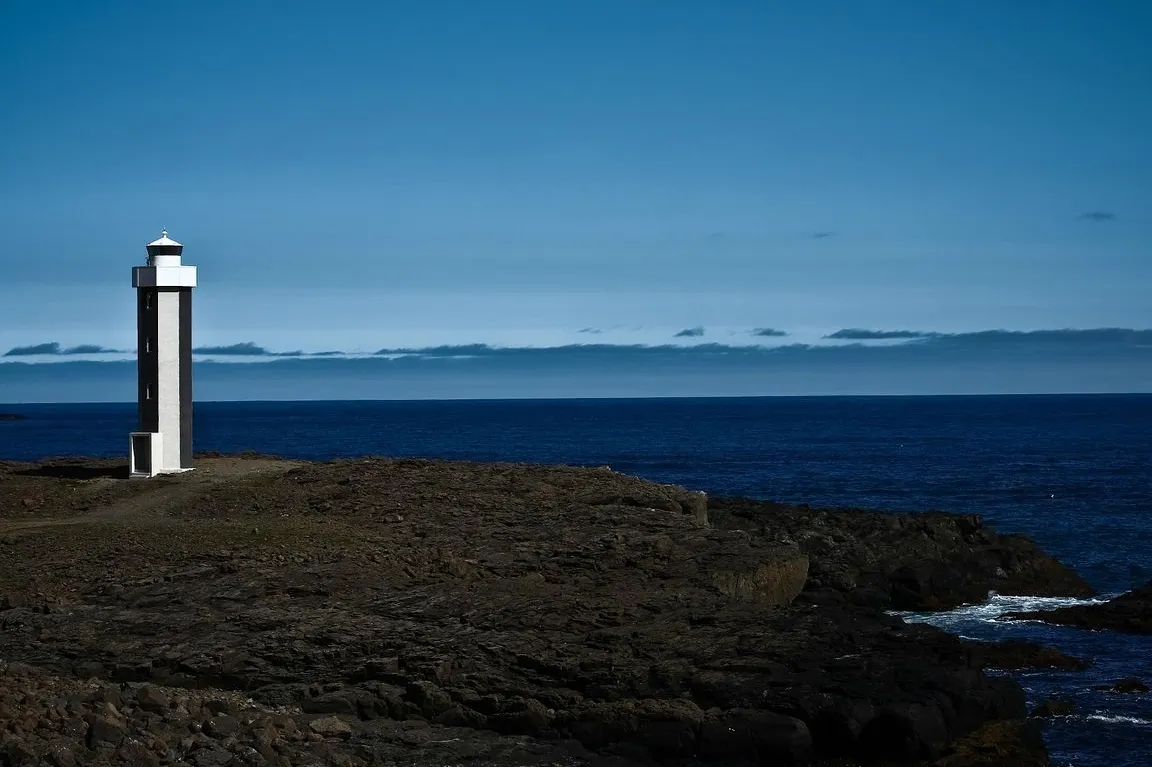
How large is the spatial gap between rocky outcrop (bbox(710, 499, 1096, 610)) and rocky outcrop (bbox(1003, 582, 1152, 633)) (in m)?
3.03

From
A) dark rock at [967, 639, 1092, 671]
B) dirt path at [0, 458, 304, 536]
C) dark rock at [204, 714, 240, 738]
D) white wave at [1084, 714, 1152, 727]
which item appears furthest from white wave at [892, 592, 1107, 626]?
dark rock at [204, 714, 240, 738]

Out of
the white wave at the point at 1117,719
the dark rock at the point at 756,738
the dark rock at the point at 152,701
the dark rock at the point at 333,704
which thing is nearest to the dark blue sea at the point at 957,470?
the white wave at the point at 1117,719

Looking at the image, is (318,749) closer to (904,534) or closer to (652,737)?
(652,737)

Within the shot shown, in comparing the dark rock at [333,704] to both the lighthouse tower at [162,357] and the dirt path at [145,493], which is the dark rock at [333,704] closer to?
the dirt path at [145,493]

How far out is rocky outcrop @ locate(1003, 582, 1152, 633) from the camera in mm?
32812

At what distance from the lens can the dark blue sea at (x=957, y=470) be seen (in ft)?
90.1

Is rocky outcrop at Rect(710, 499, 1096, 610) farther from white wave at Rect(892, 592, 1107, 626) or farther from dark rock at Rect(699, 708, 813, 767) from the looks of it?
dark rock at Rect(699, 708, 813, 767)

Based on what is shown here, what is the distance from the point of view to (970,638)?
32156 millimetres

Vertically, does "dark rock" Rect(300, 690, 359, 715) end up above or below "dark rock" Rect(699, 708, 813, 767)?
above

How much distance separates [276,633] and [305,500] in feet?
41.6

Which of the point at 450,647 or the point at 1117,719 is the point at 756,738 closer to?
the point at 450,647

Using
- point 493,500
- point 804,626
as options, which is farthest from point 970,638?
point 493,500

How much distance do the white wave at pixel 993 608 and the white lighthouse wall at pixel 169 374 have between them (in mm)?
22738

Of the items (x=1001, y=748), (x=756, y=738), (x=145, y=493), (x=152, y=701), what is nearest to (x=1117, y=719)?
(x=1001, y=748)
